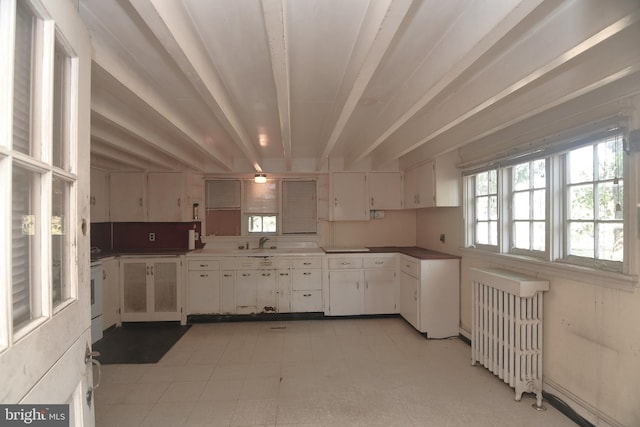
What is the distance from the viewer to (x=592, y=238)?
2189 millimetres

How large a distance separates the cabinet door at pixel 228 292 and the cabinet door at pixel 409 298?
2383 mm

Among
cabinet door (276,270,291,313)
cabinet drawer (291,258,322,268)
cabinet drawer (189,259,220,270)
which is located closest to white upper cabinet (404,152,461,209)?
cabinet drawer (291,258,322,268)

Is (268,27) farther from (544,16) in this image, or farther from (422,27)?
(544,16)

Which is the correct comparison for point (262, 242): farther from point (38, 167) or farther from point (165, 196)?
point (38, 167)

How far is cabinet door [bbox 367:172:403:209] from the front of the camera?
196 inches

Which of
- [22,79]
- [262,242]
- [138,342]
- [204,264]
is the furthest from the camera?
[262,242]

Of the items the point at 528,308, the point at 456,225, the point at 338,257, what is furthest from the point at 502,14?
the point at 338,257

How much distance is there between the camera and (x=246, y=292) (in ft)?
14.4

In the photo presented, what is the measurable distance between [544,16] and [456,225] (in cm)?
273

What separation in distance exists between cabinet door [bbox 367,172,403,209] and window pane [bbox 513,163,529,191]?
81.3 inches

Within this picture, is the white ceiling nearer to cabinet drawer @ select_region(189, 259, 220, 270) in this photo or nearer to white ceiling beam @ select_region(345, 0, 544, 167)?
white ceiling beam @ select_region(345, 0, 544, 167)

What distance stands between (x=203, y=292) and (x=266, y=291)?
34.7 inches

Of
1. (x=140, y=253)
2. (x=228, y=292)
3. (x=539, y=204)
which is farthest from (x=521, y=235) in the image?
(x=140, y=253)

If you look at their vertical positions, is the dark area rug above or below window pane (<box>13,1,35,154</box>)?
below
